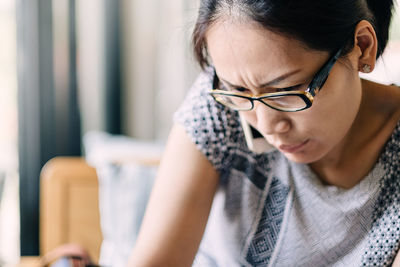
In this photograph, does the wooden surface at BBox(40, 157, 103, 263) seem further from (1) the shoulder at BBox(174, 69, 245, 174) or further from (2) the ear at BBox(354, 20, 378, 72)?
(2) the ear at BBox(354, 20, 378, 72)

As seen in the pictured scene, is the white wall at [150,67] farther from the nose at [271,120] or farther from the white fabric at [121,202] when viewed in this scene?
the nose at [271,120]

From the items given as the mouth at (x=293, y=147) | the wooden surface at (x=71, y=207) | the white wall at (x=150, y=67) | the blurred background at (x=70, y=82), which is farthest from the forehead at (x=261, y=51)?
the white wall at (x=150, y=67)

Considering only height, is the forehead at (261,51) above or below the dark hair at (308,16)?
below

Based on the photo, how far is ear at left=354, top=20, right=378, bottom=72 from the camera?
817 millimetres

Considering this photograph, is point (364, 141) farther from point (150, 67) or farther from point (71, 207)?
point (150, 67)

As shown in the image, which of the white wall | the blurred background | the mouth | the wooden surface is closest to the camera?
the mouth

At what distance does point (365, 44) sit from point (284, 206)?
0.39 metres

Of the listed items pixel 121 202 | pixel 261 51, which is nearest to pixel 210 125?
pixel 261 51

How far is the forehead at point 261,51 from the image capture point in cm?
78

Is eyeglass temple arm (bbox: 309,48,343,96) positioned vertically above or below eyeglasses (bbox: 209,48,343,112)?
above

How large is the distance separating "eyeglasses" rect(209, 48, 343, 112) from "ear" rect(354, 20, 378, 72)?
50mm

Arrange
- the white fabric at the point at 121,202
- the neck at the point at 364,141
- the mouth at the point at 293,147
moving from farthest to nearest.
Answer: the white fabric at the point at 121,202 → the neck at the point at 364,141 → the mouth at the point at 293,147

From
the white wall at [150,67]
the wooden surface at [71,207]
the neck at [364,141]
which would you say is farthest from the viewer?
the white wall at [150,67]

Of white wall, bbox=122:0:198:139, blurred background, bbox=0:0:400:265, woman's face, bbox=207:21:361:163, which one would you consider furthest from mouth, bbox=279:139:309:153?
white wall, bbox=122:0:198:139
